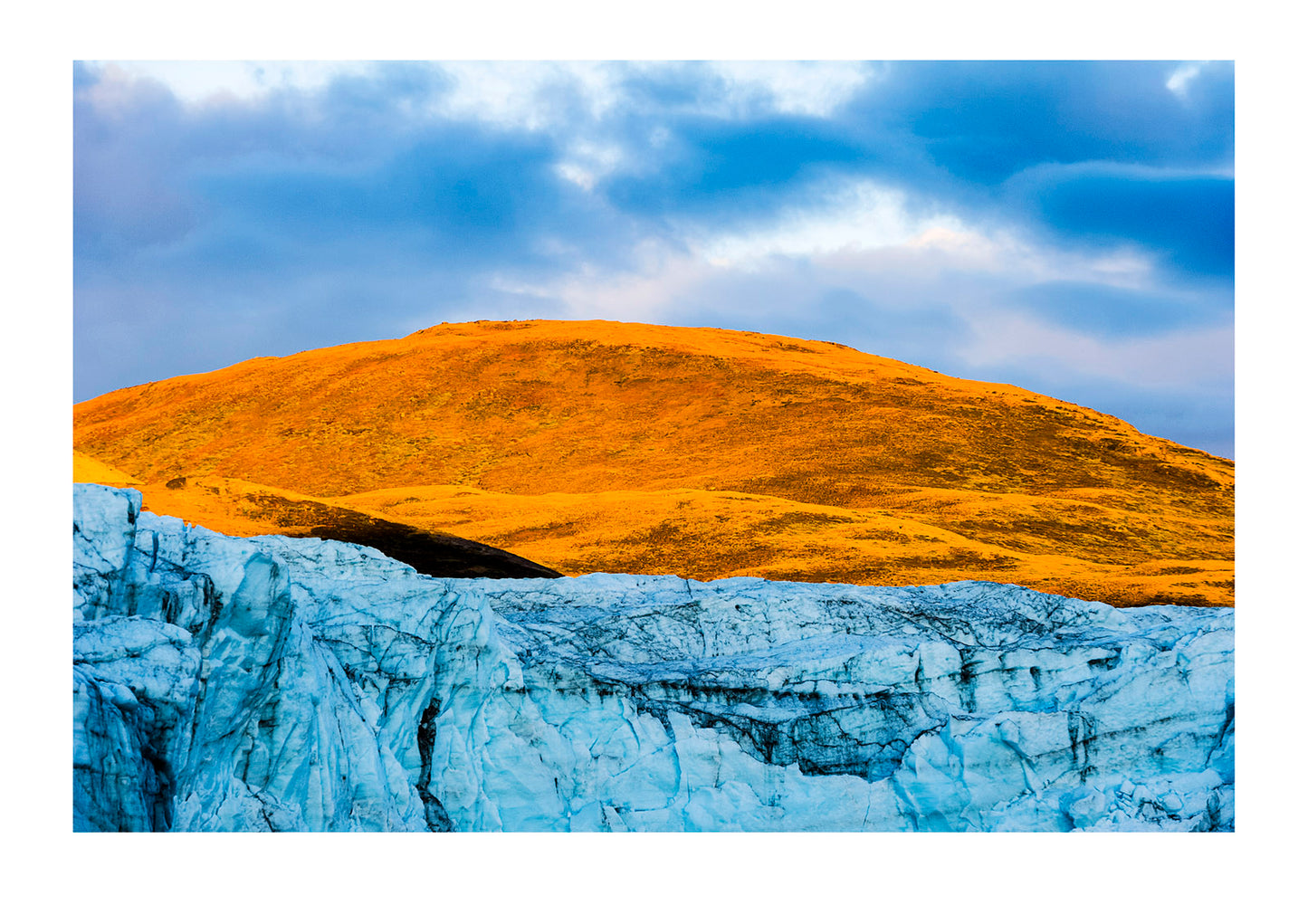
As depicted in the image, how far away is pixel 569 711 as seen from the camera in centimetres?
870

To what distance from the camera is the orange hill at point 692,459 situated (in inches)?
422

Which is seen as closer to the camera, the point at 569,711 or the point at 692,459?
the point at 569,711

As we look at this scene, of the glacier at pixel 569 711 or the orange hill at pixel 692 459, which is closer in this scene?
the glacier at pixel 569 711

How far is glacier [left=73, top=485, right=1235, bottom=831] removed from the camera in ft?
25.4

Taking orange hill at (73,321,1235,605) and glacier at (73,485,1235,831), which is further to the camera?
orange hill at (73,321,1235,605)

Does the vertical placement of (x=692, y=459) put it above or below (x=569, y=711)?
above

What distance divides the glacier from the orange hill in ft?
3.80

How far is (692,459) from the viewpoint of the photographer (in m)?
12.2

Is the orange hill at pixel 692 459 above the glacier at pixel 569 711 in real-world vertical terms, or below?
above

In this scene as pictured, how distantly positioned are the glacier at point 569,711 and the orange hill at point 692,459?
116 centimetres

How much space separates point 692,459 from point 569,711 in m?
3.94

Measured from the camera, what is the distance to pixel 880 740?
28.9ft

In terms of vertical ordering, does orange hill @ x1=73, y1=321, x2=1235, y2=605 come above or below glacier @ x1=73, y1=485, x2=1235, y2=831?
above
